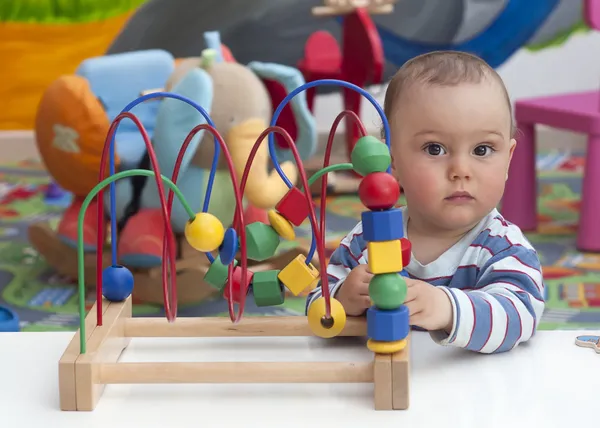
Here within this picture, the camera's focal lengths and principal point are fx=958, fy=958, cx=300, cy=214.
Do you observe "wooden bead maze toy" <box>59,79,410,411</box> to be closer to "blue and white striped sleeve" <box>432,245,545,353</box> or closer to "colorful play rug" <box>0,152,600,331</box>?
"blue and white striped sleeve" <box>432,245,545,353</box>

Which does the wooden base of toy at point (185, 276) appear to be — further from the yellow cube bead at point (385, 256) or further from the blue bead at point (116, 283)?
the yellow cube bead at point (385, 256)

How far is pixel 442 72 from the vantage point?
2.52ft

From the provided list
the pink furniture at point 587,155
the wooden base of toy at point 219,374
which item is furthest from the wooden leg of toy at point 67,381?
the pink furniture at point 587,155

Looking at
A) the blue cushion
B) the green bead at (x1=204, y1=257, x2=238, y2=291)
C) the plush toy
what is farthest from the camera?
the blue cushion

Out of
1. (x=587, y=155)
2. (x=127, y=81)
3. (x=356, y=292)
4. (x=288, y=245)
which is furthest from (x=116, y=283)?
(x=587, y=155)

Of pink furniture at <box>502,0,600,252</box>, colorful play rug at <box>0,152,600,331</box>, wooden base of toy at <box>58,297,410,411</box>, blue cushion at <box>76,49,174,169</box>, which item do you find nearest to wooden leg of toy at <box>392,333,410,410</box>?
wooden base of toy at <box>58,297,410,411</box>

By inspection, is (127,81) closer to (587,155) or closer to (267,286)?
(587,155)

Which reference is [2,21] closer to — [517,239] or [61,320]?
[61,320]

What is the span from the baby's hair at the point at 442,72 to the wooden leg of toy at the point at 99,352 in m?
0.28

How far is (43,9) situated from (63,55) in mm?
158

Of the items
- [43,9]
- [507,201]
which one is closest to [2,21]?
[43,9]

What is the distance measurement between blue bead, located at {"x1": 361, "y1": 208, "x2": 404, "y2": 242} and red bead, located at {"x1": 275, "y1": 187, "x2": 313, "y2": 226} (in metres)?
0.08

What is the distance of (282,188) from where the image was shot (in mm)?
1820

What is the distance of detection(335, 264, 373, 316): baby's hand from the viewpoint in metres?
0.74
